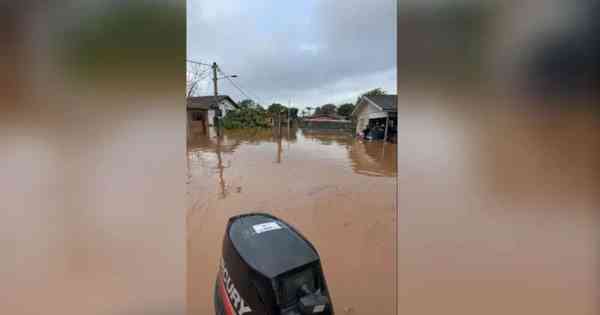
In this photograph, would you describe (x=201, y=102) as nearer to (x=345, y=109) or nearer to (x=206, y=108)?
(x=206, y=108)

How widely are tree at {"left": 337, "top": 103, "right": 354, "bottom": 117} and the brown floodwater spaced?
0.20 m

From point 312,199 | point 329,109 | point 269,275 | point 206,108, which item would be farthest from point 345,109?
point 312,199

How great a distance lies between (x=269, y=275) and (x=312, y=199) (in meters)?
1.75

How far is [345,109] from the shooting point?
1.02 m

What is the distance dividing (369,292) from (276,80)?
0.79 metres

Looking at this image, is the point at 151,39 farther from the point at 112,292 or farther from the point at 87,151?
the point at 112,292

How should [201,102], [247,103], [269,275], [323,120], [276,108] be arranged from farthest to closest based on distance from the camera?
[323,120] → [276,108] → [247,103] → [201,102] → [269,275]

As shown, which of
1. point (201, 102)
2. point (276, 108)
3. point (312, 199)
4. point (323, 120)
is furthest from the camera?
point (312, 199)

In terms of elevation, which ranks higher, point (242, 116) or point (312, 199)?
point (242, 116)

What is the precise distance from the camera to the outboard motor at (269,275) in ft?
1.53

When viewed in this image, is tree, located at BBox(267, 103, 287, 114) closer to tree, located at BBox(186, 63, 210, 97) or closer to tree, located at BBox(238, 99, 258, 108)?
tree, located at BBox(238, 99, 258, 108)

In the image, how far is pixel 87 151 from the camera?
0.46 m

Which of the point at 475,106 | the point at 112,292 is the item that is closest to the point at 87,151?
the point at 112,292

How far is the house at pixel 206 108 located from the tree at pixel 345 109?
0.42 metres
